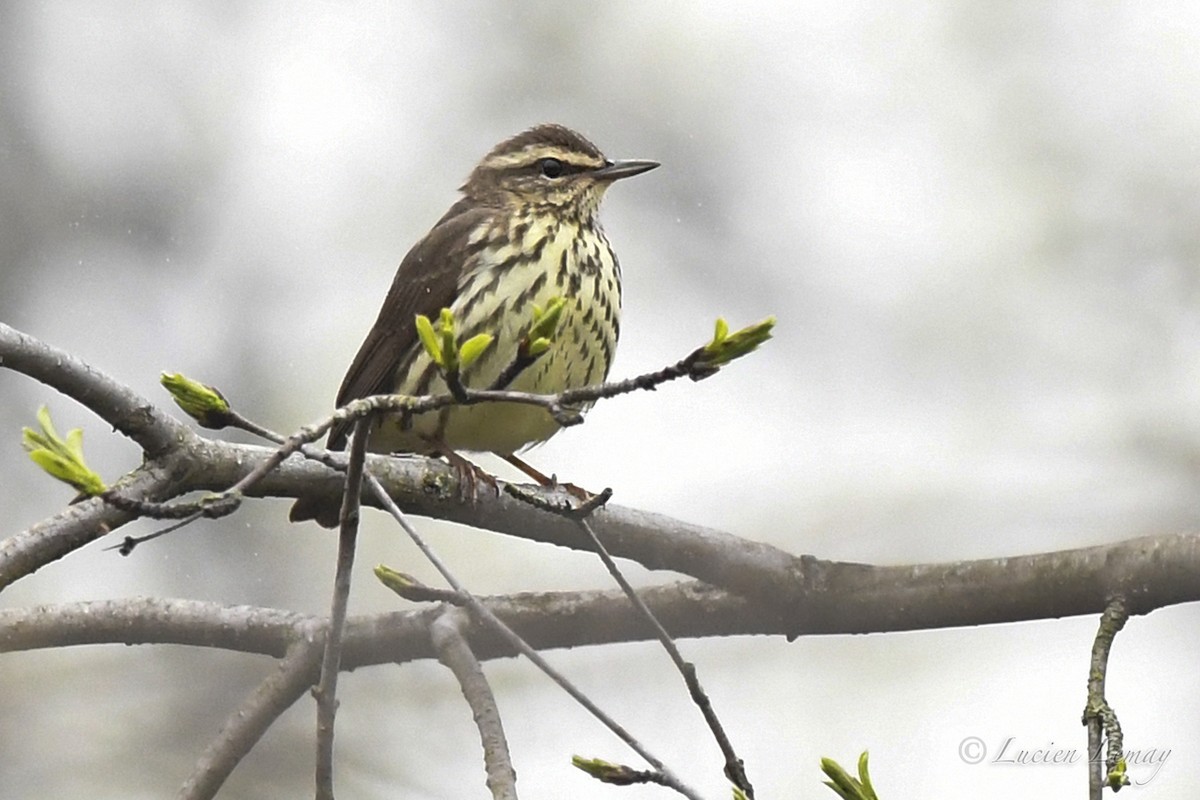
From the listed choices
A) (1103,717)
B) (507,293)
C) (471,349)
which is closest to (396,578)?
(471,349)

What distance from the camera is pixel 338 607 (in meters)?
3.19

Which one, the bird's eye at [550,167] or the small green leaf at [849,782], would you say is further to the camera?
the bird's eye at [550,167]

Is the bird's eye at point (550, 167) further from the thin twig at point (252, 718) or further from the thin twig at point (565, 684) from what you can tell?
the thin twig at point (565, 684)

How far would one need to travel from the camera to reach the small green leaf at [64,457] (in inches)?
120

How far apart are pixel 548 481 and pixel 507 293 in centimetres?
68

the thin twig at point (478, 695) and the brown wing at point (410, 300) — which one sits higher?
the brown wing at point (410, 300)

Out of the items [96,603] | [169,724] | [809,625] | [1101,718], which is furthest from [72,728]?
[1101,718]

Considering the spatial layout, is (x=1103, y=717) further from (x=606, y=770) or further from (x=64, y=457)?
(x=64, y=457)

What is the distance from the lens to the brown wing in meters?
6.52

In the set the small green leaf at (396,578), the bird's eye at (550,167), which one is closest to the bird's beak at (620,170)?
the bird's eye at (550,167)

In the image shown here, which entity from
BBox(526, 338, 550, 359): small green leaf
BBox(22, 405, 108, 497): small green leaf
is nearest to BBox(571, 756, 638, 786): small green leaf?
BBox(526, 338, 550, 359): small green leaf

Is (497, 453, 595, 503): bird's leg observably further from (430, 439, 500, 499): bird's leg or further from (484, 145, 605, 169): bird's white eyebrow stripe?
(484, 145, 605, 169): bird's white eyebrow stripe

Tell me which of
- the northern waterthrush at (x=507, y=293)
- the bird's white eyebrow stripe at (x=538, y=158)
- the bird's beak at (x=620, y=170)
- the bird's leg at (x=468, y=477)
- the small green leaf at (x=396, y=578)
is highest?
the bird's white eyebrow stripe at (x=538, y=158)

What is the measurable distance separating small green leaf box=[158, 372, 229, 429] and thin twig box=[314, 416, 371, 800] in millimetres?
313
